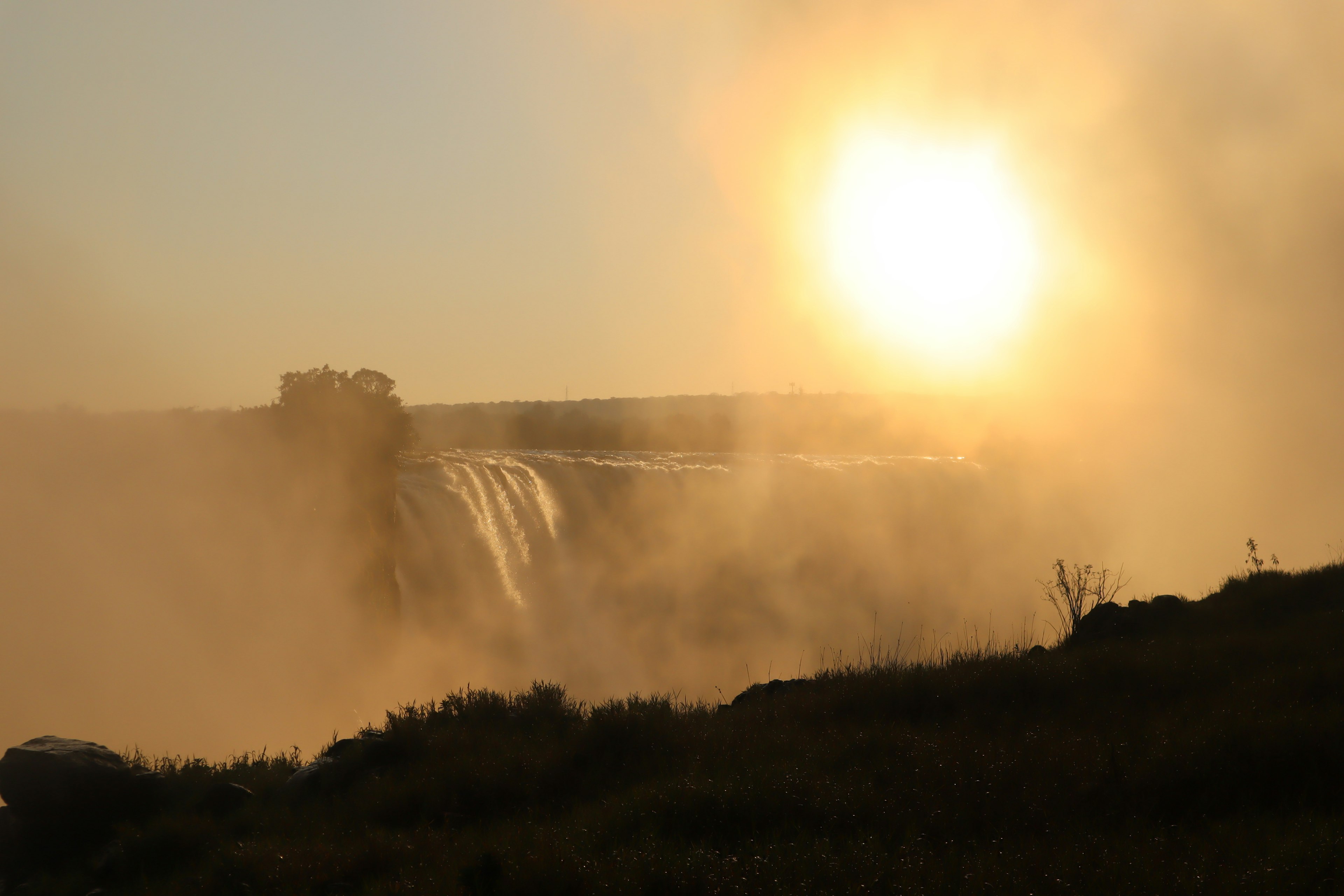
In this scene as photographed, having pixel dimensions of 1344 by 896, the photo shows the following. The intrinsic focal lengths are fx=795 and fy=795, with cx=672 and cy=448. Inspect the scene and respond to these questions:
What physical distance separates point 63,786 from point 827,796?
17.6 feet

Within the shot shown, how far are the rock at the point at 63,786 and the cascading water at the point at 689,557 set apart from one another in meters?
11.7

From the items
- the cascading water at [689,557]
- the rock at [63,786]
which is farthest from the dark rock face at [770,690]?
the cascading water at [689,557]

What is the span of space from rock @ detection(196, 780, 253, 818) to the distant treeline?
3206 centimetres

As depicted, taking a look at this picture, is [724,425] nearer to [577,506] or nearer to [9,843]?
[577,506]

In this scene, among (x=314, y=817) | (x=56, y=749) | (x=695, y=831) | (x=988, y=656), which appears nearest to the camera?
(x=695, y=831)

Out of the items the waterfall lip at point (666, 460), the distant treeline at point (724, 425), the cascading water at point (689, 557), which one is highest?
the distant treeline at point (724, 425)

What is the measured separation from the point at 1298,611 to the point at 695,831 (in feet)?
30.1

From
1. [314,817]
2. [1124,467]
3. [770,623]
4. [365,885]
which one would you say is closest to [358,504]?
[770,623]

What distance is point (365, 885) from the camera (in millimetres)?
4359

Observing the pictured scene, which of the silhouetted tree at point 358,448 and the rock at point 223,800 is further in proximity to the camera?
the silhouetted tree at point 358,448

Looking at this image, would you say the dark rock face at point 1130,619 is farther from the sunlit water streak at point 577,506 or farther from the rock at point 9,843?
the sunlit water streak at point 577,506

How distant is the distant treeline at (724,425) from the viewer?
5331 centimetres

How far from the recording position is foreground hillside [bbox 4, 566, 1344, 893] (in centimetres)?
405

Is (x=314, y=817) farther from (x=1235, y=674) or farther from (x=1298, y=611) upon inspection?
(x=1298, y=611)
